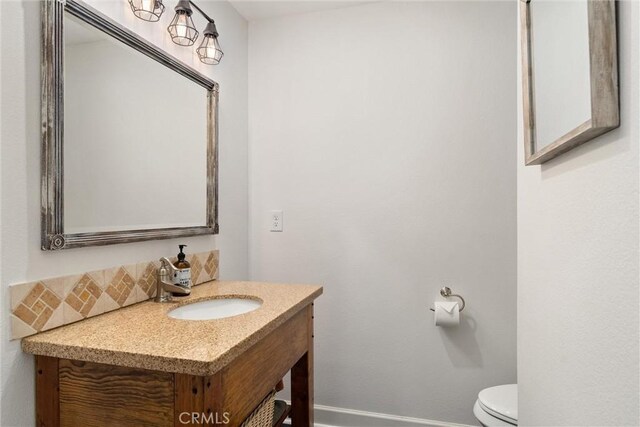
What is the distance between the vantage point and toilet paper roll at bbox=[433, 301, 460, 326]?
1872mm

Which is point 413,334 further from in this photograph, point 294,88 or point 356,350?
point 294,88

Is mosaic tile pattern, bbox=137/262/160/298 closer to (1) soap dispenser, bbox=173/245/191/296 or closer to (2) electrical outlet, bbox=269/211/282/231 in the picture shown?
(1) soap dispenser, bbox=173/245/191/296

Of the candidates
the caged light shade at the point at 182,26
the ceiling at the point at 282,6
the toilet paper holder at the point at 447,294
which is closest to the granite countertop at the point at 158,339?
the toilet paper holder at the point at 447,294

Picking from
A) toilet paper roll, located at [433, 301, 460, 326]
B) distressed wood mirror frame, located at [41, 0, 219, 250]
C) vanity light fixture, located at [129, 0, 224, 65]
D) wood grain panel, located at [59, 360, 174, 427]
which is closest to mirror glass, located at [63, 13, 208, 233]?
distressed wood mirror frame, located at [41, 0, 219, 250]

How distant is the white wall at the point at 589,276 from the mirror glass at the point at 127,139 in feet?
4.29

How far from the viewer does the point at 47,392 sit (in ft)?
3.30

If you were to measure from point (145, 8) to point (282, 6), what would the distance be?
99 cm

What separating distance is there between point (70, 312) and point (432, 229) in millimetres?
1614

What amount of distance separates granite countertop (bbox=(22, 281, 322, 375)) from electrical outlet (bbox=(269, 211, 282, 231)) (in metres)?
0.92

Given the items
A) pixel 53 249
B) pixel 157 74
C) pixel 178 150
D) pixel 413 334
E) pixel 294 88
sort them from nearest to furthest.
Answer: pixel 53 249 < pixel 157 74 < pixel 178 150 < pixel 413 334 < pixel 294 88

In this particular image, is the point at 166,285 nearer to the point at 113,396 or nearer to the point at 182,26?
the point at 113,396

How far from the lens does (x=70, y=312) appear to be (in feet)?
3.62

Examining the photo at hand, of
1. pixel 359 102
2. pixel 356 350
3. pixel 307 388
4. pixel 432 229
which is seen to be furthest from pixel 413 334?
pixel 359 102

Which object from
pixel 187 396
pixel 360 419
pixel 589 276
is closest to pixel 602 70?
pixel 589 276
